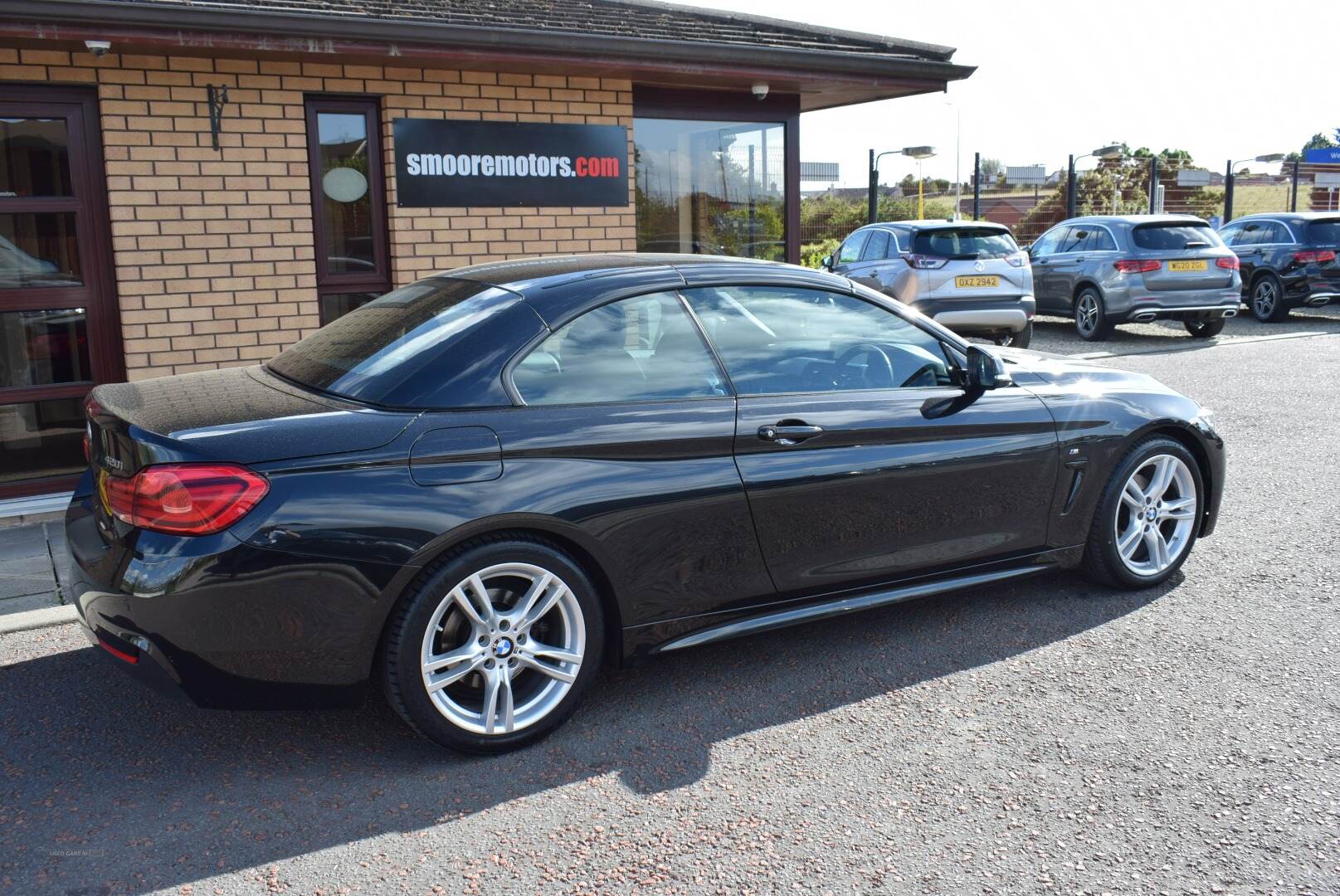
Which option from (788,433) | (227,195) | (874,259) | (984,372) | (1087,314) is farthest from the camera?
(1087,314)

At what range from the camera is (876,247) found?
46.5ft

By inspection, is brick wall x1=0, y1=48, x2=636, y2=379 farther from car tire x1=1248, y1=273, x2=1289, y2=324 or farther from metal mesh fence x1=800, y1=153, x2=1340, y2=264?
metal mesh fence x1=800, y1=153, x2=1340, y2=264

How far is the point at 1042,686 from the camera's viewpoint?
4.18 m

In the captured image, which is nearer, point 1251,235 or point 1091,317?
point 1091,317

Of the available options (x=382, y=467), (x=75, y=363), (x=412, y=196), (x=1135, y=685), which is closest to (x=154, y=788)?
(x=382, y=467)

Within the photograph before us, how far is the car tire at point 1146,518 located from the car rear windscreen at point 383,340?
2.81m

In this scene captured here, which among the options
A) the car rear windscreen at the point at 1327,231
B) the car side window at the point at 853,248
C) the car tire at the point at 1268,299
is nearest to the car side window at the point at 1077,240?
the car side window at the point at 853,248

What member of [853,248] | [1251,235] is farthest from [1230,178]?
[853,248]

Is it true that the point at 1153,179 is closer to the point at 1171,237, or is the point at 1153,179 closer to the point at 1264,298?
the point at 1264,298

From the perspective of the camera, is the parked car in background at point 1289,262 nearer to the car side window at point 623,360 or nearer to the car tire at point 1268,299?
the car tire at point 1268,299

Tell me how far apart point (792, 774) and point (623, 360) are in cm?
149

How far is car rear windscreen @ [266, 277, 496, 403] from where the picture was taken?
12.7 feet

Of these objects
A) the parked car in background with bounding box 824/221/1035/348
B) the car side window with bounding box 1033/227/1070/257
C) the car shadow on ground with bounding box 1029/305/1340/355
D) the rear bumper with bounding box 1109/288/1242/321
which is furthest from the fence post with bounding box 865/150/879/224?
the parked car in background with bounding box 824/221/1035/348

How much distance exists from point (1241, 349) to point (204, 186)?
489 inches
